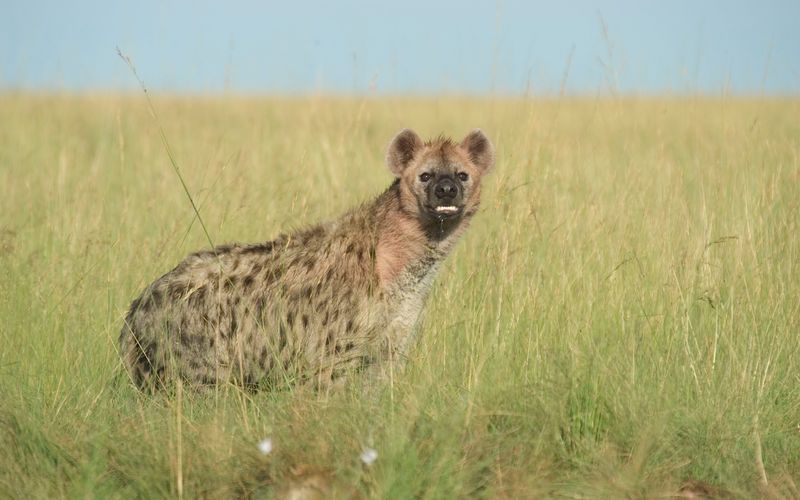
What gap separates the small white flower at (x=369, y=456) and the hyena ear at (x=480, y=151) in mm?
2478

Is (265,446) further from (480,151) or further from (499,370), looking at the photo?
(480,151)

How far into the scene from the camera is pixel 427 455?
388 cm

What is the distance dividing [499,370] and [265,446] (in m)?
1.24

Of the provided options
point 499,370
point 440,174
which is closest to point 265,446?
point 499,370

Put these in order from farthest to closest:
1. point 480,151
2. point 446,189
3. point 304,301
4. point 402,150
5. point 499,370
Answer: point 480,151
point 402,150
point 446,189
point 304,301
point 499,370

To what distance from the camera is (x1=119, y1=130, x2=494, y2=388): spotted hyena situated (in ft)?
16.4

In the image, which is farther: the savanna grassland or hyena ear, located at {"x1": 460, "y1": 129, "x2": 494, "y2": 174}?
hyena ear, located at {"x1": 460, "y1": 129, "x2": 494, "y2": 174}

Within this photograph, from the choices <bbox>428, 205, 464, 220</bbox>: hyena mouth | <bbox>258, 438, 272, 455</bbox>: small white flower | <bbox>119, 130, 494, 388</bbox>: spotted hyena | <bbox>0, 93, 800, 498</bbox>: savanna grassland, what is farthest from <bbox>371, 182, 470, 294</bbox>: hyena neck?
<bbox>258, 438, 272, 455</bbox>: small white flower

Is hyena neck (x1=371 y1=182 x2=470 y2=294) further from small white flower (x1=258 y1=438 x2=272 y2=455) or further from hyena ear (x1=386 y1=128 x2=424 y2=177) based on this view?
small white flower (x1=258 y1=438 x2=272 y2=455)

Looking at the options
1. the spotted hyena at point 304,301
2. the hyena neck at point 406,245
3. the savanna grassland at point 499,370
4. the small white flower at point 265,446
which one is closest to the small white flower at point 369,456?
the savanna grassland at point 499,370

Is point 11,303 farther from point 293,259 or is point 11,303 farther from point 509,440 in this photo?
point 509,440

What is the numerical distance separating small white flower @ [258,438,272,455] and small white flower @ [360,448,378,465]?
1.08 feet

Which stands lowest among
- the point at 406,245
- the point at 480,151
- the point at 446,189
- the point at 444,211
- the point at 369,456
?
the point at 369,456

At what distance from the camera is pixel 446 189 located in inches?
209
